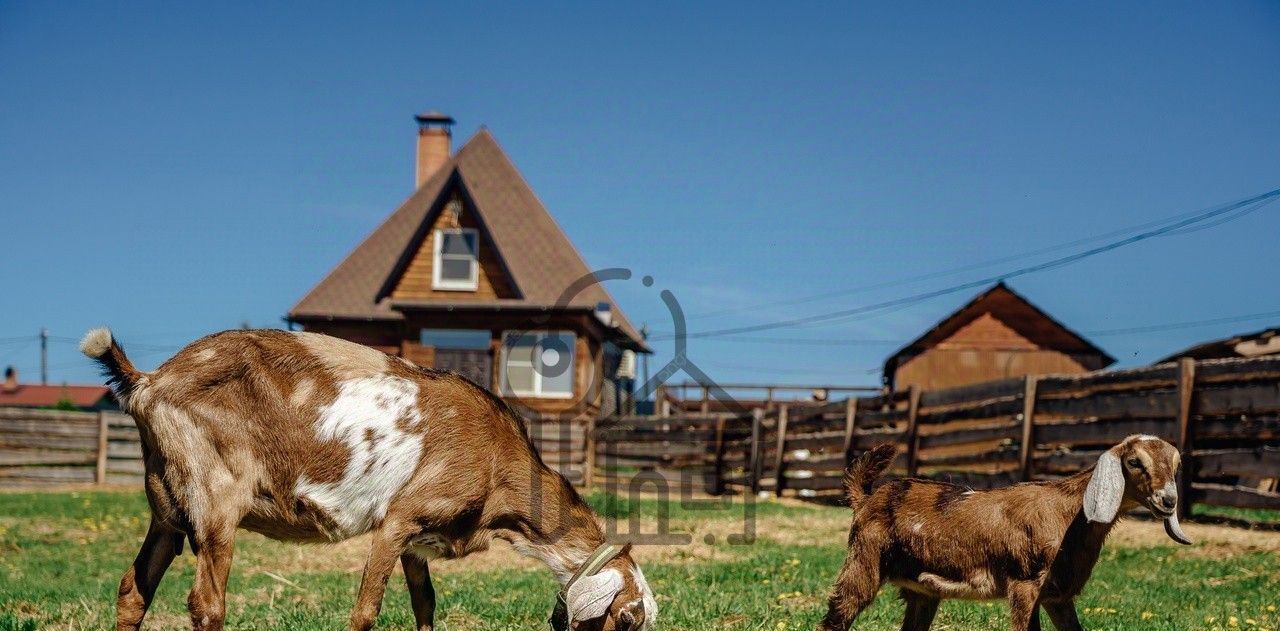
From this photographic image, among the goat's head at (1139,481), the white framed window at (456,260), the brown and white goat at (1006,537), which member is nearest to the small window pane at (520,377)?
the white framed window at (456,260)

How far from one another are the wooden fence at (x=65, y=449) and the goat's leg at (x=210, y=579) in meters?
20.8

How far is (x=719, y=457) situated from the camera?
25.5 meters

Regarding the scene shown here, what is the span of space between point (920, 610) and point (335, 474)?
11.1ft

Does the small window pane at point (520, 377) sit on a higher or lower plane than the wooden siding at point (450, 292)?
lower

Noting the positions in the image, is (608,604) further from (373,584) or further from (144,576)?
(144,576)

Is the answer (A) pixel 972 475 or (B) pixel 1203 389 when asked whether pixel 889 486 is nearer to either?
(B) pixel 1203 389

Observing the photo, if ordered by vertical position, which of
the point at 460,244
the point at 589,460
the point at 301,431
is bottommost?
the point at 589,460

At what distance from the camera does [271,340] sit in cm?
625

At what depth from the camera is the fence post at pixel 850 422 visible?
21.0m

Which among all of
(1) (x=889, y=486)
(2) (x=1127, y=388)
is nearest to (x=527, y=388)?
(2) (x=1127, y=388)

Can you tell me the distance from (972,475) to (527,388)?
57.0 feet

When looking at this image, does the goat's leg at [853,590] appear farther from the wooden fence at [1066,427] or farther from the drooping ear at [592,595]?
the wooden fence at [1066,427]

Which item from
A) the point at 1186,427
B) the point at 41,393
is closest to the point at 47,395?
the point at 41,393

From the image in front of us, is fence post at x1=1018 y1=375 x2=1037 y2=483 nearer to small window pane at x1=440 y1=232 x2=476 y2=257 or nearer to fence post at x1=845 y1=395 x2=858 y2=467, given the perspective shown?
fence post at x1=845 y1=395 x2=858 y2=467
